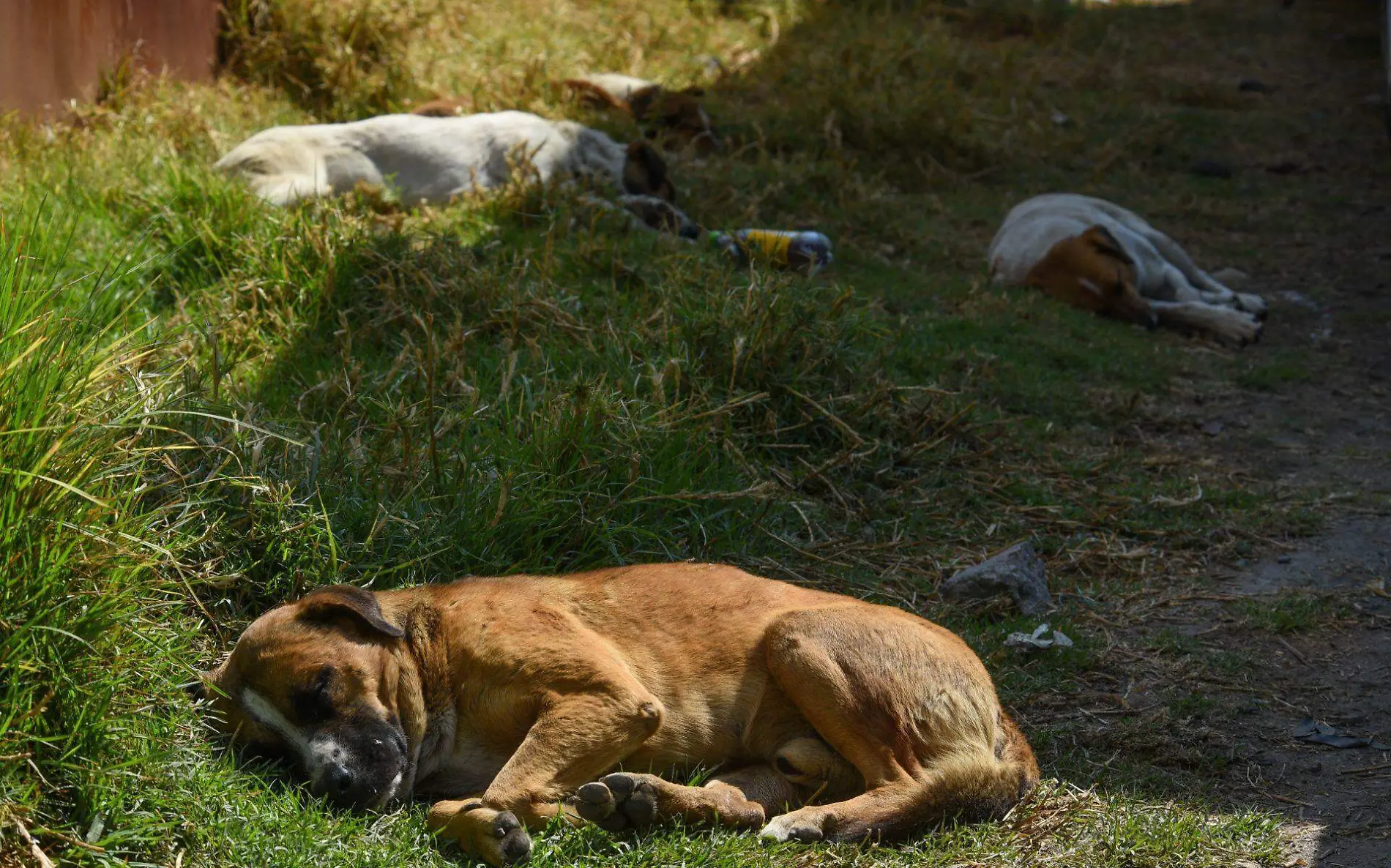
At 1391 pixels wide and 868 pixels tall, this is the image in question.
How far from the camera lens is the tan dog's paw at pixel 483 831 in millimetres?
3504

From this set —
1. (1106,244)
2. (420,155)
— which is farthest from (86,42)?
(1106,244)

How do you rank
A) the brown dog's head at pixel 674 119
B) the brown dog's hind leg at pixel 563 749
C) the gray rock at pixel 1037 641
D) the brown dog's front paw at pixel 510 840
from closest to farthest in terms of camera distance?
the brown dog's front paw at pixel 510 840 < the brown dog's hind leg at pixel 563 749 < the gray rock at pixel 1037 641 < the brown dog's head at pixel 674 119

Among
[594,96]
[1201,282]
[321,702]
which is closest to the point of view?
[321,702]

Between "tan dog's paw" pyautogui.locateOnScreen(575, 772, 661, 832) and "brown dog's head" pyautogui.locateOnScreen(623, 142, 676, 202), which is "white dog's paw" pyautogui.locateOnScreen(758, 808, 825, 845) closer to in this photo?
"tan dog's paw" pyautogui.locateOnScreen(575, 772, 661, 832)

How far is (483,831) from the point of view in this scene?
3.56 metres

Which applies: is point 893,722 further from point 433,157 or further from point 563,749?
point 433,157

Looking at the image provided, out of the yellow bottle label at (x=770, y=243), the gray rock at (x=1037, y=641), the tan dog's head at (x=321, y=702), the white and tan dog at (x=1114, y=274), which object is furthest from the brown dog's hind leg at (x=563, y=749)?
the white and tan dog at (x=1114, y=274)

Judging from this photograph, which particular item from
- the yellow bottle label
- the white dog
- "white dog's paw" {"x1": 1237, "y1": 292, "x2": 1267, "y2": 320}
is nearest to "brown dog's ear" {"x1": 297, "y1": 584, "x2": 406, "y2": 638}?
the yellow bottle label

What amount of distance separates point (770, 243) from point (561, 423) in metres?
2.96

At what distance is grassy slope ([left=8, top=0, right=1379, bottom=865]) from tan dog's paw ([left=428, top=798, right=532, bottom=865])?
8 cm

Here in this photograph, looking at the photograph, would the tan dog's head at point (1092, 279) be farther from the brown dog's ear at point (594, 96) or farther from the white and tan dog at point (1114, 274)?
the brown dog's ear at point (594, 96)

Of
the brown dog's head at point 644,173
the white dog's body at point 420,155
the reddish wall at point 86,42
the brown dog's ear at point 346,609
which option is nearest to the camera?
the brown dog's ear at point 346,609

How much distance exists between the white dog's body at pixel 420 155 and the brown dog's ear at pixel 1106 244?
3.44 m

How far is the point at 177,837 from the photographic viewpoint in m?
3.39
